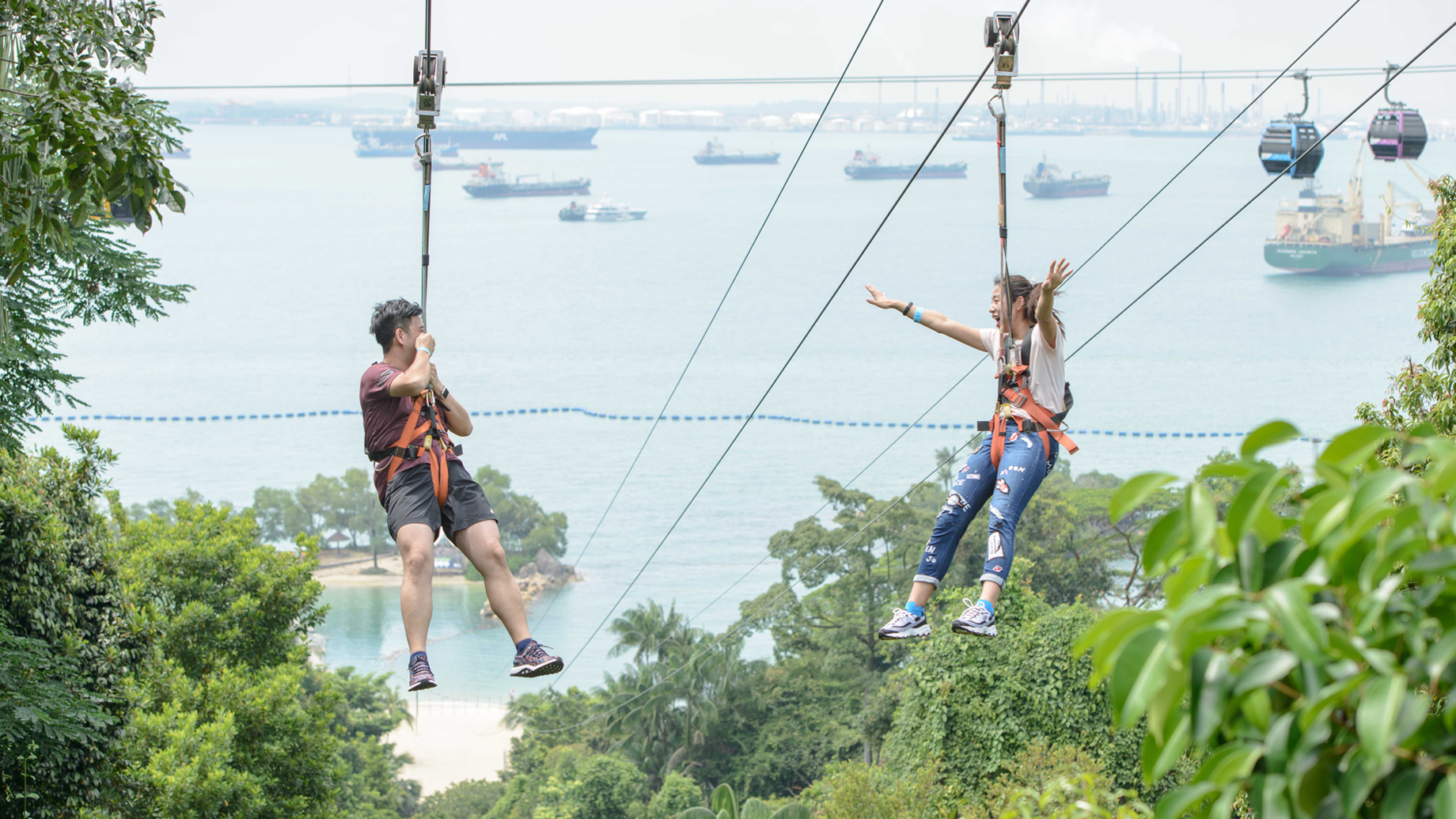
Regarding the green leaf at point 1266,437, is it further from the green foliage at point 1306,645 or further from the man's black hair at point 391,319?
the man's black hair at point 391,319

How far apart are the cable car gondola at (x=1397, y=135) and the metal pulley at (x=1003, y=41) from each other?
44.8ft

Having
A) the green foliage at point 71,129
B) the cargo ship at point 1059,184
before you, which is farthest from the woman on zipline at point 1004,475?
the cargo ship at point 1059,184

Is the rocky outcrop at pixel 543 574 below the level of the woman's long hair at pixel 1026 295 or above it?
below

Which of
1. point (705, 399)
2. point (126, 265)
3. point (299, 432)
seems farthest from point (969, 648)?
point (299, 432)

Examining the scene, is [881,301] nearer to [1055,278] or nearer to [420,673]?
[1055,278]

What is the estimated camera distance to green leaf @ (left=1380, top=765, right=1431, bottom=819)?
2168 mm

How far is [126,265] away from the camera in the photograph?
14.8 metres

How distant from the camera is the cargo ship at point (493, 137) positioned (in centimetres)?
16175

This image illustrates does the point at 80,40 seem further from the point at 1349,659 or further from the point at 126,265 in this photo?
Answer: the point at 126,265

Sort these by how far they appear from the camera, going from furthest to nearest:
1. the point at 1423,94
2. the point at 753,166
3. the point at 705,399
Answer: the point at 1423,94 < the point at 753,166 < the point at 705,399

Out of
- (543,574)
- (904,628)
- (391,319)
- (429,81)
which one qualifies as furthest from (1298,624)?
(543,574)

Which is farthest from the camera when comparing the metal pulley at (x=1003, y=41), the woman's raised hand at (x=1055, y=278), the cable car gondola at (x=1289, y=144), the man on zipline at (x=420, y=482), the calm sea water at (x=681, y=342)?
the calm sea water at (x=681, y=342)

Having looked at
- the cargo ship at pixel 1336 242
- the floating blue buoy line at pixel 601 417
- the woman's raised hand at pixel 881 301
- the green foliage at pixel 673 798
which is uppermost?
the cargo ship at pixel 1336 242

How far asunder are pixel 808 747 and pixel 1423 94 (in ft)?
629
